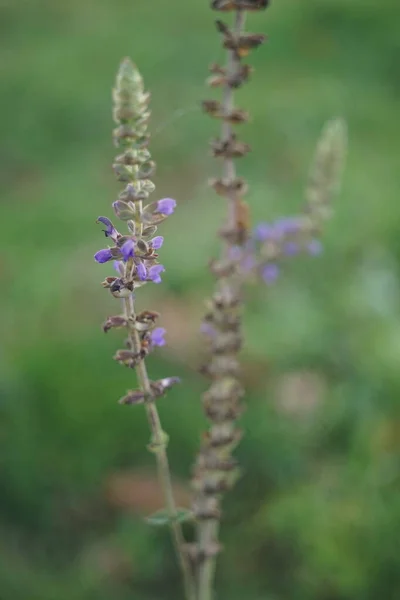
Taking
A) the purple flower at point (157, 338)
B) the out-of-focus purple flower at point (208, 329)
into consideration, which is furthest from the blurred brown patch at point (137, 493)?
the purple flower at point (157, 338)

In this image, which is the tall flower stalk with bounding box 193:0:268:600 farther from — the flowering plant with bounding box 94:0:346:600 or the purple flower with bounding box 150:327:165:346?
the purple flower with bounding box 150:327:165:346

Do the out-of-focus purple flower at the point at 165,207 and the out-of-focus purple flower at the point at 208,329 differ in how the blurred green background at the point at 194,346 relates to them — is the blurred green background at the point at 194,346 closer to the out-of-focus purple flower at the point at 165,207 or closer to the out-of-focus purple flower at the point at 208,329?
the out-of-focus purple flower at the point at 165,207

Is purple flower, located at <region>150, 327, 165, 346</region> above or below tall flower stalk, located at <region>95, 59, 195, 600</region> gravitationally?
below

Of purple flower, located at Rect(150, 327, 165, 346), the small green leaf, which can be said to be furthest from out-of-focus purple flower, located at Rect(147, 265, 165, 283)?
the small green leaf

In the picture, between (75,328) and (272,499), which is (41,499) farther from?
(75,328)

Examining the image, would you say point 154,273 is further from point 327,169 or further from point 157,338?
point 327,169

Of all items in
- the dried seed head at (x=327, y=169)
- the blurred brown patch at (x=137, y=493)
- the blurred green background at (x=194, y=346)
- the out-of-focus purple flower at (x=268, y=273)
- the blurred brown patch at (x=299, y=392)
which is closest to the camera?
the dried seed head at (x=327, y=169)
